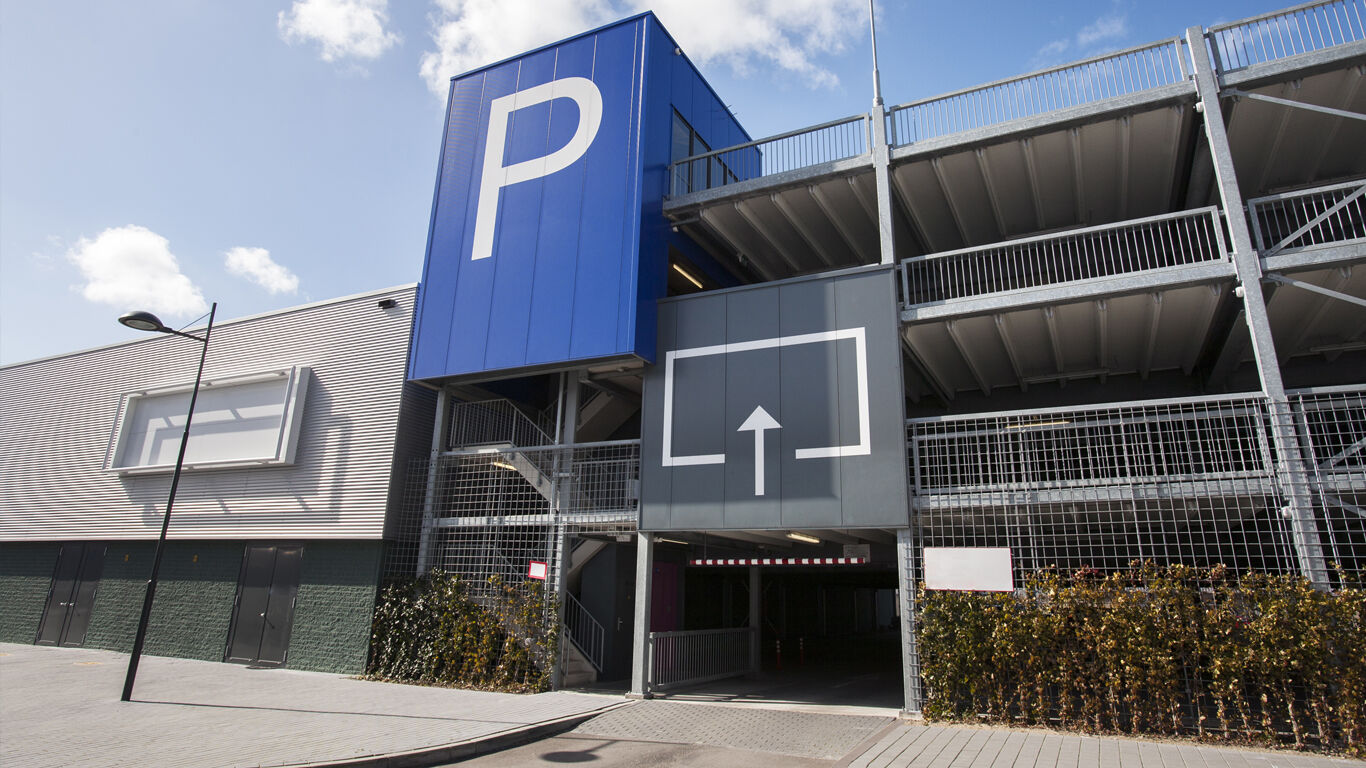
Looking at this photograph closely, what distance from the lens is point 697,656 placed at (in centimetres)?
1369

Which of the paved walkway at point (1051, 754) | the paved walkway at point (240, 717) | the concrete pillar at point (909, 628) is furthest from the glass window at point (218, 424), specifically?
the paved walkway at point (1051, 754)

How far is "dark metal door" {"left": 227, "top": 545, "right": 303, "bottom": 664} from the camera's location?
14672 mm

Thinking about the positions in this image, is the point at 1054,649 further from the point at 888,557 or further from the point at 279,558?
A: the point at 279,558

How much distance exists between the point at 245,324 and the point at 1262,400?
62.7 ft

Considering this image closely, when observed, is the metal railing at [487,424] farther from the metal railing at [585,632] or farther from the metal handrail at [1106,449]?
the metal handrail at [1106,449]

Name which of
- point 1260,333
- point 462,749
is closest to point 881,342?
point 1260,333

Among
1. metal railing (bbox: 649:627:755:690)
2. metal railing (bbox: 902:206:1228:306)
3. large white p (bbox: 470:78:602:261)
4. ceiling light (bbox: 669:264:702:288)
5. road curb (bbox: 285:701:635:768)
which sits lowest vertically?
road curb (bbox: 285:701:635:768)

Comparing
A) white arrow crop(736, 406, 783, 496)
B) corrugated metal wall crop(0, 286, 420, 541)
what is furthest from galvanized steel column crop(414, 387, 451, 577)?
white arrow crop(736, 406, 783, 496)

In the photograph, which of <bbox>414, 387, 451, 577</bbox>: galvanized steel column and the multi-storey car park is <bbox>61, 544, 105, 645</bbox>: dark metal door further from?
<bbox>414, 387, 451, 577</bbox>: galvanized steel column

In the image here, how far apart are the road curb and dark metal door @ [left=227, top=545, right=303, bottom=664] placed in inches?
311

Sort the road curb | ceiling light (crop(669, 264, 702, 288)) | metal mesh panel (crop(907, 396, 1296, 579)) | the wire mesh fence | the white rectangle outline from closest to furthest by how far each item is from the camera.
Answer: the road curb
the wire mesh fence
metal mesh panel (crop(907, 396, 1296, 579))
the white rectangle outline
ceiling light (crop(669, 264, 702, 288))

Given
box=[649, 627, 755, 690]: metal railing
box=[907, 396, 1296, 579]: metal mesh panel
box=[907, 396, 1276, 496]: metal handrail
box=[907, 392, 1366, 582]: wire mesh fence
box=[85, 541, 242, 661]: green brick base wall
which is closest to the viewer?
box=[907, 392, 1366, 582]: wire mesh fence

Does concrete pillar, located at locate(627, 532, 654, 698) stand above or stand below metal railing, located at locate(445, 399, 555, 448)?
below

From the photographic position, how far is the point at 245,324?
16.9 m
